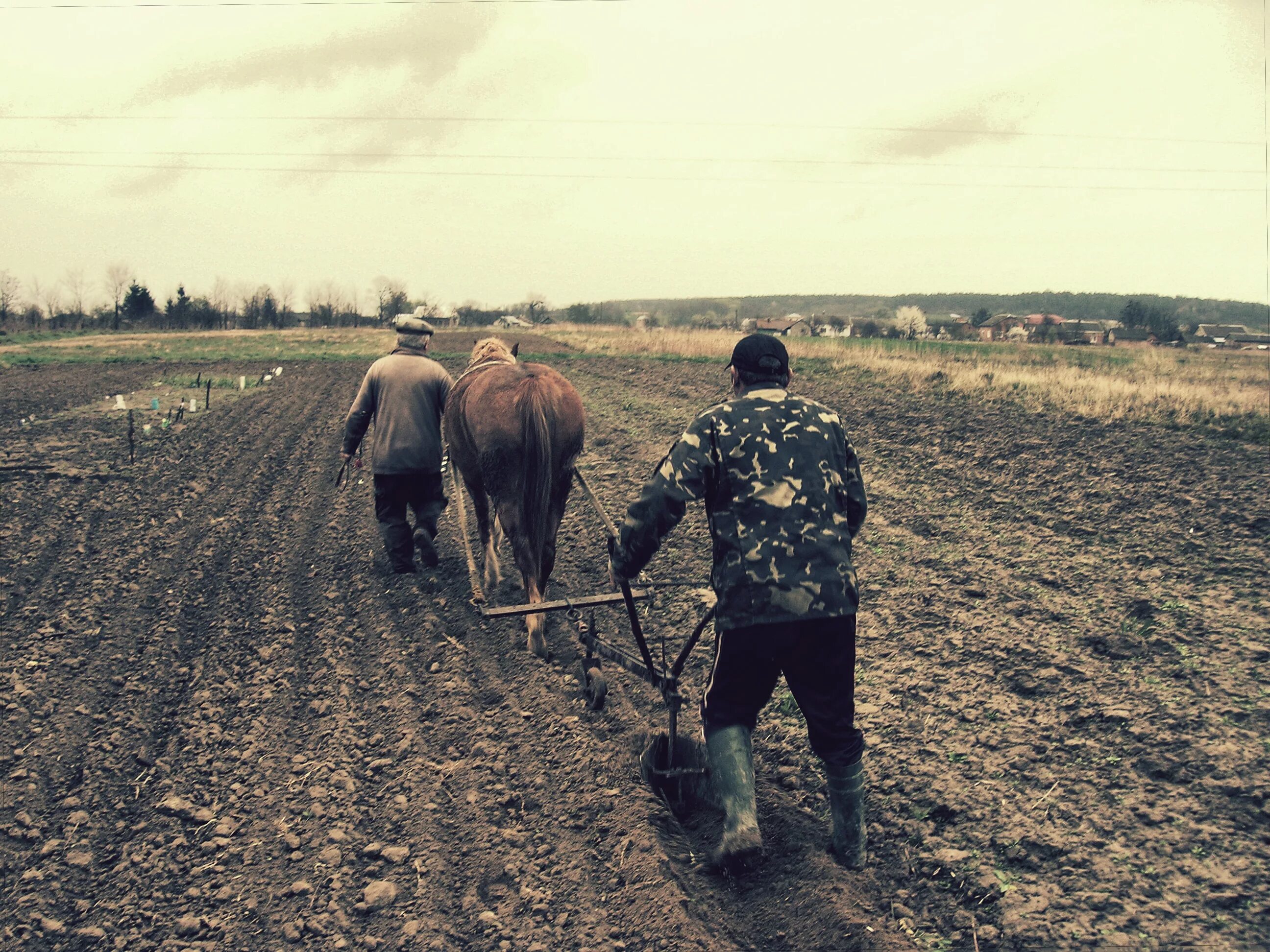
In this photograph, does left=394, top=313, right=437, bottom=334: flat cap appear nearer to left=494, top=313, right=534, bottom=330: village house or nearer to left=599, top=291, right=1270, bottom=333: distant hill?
left=494, top=313, right=534, bottom=330: village house

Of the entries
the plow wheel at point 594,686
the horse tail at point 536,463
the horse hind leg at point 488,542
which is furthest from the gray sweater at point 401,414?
the plow wheel at point 594,686

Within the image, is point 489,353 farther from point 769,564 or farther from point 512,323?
point 512,323

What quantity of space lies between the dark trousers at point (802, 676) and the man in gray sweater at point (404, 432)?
14.3 ft

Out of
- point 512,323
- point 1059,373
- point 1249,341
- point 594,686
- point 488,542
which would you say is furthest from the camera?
point 512,323

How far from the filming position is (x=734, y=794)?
3.31 m

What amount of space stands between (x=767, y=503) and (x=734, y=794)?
117 cm

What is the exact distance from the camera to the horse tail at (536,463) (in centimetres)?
562

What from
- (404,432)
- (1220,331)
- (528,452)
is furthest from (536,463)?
(1220,331)

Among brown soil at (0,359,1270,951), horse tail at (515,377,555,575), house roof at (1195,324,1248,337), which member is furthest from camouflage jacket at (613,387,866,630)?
house roof at (1195,324,1248,337)

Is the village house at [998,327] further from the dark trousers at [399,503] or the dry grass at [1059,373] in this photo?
the dark trousers at [399,503]

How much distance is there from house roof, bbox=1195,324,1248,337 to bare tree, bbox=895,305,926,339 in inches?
1503

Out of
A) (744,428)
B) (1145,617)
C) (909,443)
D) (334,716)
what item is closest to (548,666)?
(334,716)

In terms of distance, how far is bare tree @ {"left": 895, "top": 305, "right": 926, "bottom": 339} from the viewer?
62.2 metres

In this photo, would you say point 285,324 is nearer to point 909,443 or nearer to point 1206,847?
point 909,443
